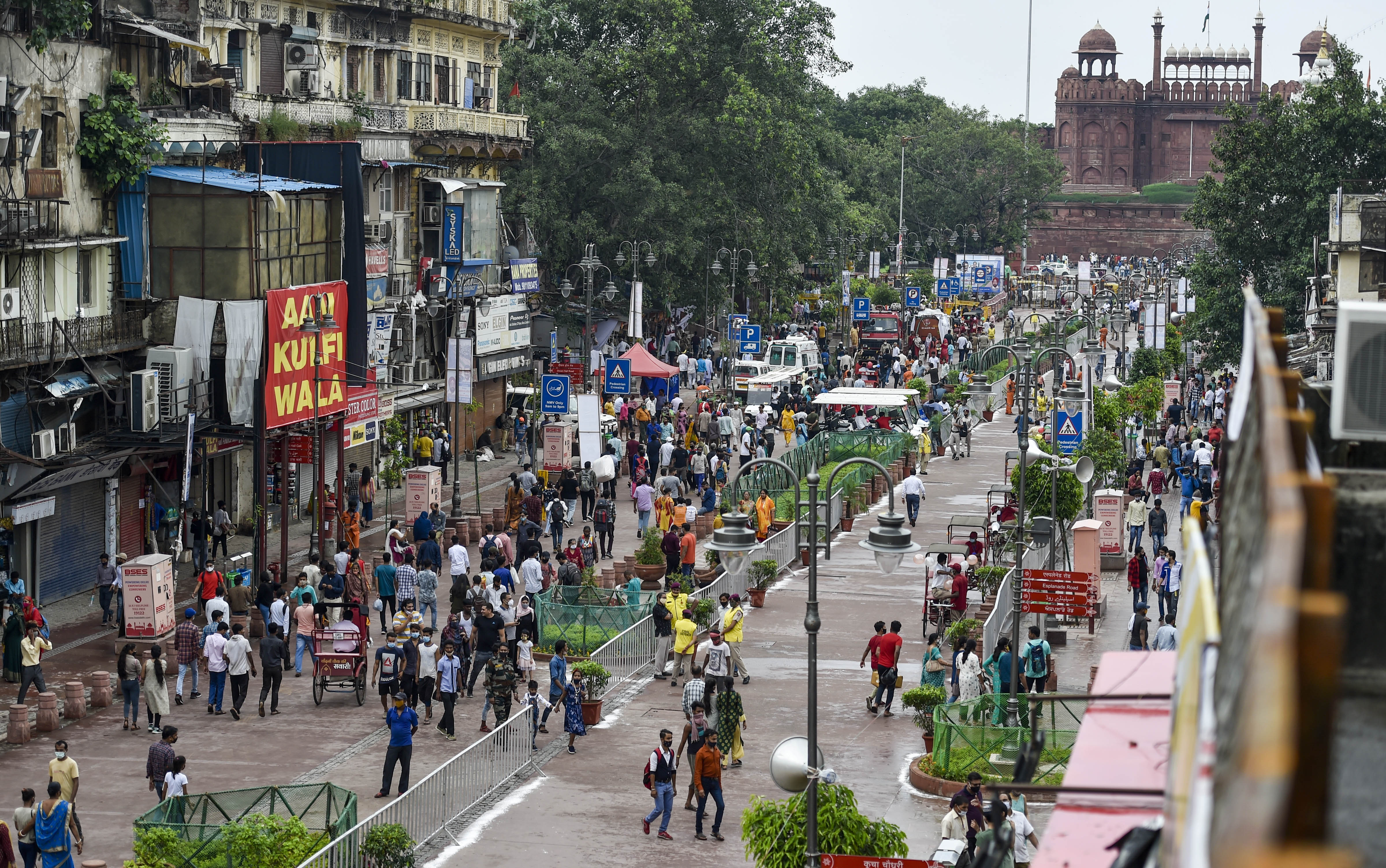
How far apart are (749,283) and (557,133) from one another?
8883mm

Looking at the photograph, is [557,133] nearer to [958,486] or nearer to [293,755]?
[958,486]

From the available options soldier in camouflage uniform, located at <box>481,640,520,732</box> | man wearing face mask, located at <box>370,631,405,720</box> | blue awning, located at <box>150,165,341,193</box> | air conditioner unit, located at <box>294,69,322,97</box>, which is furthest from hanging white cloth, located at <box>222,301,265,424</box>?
soldier in camouflage uniform, located at <box>481,640,520,732</box>

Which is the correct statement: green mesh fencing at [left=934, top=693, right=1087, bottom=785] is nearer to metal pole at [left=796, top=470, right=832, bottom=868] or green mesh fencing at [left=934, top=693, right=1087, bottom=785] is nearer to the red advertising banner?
metal pole at [left=796, top=470, right=832, bottom=868]

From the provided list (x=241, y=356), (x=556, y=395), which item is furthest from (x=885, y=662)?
(x=556, y=395)

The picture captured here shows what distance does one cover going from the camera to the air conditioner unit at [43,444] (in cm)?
2697

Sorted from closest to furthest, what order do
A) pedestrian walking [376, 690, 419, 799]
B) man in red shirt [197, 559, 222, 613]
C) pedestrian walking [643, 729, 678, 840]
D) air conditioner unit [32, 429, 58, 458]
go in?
1. pedestrian walking [643, 729, 678, 840]
2. pedestrian walking [376, 690, 419, 799]
3. man in red shirt [197, 559, 222, 613]
4. air conditioner unit [32, 429, 58, 458]

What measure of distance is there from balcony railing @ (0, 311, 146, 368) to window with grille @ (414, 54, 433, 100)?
652 inches

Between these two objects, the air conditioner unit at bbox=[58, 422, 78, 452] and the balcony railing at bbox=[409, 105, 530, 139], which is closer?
the air conditioner unit at bbox=[58, 422, 78, 452]

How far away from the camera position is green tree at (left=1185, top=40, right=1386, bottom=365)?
4628cm

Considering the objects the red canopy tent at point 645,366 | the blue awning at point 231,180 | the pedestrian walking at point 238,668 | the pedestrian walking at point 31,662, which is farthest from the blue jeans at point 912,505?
the pedestrian walking at point 31,662

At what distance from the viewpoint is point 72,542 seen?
28953 millimetres

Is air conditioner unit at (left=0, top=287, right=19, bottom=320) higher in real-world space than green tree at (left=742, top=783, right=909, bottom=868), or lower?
higher

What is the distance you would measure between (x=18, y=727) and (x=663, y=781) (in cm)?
765

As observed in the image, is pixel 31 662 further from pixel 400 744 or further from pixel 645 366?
pixel 645 366
